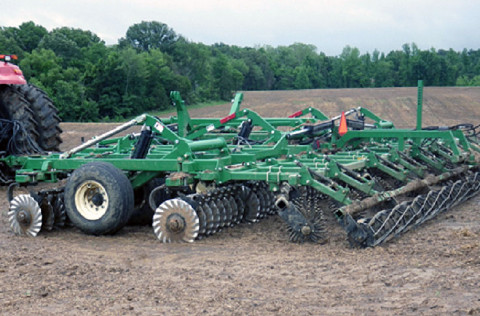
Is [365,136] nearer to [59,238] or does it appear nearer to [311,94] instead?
[59,238]

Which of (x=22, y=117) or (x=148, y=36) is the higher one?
(x=148, y=36)

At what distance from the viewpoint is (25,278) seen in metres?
4.84

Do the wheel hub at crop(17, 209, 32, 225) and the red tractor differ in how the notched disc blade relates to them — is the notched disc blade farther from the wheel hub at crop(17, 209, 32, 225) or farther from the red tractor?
the red tractor

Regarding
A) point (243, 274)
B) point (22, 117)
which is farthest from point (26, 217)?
point (22, 117)

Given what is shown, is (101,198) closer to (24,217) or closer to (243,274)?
(24,217)

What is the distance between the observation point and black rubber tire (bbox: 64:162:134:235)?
6.35 m

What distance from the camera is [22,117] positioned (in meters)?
9.58

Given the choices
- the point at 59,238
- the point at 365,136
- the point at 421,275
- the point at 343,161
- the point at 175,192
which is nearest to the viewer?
the point at 421,275

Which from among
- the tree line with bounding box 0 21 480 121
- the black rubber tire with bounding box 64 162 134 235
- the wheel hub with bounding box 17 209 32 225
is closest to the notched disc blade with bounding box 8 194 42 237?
the wheel hub with bounding box 17 209 32 225

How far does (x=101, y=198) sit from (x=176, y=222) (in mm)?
904

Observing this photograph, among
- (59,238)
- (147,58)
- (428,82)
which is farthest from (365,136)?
(428,82)

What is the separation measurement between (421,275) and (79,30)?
1564 inches

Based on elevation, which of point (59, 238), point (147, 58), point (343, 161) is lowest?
point (59, 238)

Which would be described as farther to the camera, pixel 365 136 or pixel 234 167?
pixel 365 136
